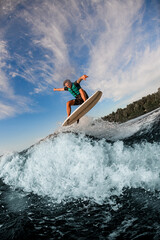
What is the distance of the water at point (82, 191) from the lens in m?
3.12

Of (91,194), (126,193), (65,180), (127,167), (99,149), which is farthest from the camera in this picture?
(99,149)

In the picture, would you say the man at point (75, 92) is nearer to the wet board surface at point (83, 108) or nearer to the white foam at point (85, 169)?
the wet board surface at point (83, 108)

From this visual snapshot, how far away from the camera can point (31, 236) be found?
312 cm

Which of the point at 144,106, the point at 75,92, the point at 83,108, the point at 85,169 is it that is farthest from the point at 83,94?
the point at 144,106

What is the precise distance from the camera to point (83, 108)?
9.02 m

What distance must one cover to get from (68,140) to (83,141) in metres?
0.66

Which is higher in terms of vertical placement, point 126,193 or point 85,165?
point 85,165

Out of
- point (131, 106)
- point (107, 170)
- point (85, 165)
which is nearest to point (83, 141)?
point (85, 165)

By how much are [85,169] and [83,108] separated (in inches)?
166

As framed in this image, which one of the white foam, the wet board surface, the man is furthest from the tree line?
the white foam

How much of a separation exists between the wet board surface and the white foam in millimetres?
1948

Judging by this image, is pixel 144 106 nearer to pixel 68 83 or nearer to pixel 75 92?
pixel 75 92

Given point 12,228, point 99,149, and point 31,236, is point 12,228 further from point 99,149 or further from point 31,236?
point 99,149

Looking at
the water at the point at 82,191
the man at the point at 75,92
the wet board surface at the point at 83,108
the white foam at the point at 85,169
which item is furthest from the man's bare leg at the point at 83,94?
the white foam at the point at 85,169
